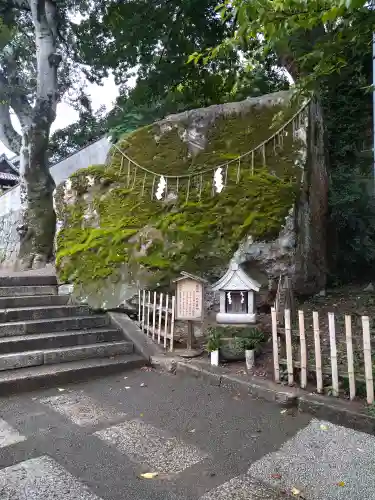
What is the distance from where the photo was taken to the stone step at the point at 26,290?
20.2 feet

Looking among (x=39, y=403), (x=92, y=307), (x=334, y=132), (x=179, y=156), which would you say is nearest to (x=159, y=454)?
(x=39, y=403)

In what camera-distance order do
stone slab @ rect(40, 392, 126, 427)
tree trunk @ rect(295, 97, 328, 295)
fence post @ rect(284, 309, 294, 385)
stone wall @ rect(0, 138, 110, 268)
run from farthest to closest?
stone wall @ rect(0, 138, 110, 268) → tree trunk @ rect(295, 97, 328, 295) → fence post @ rect(284, 309, 294, 385) → stone slab @ rect(40, 392, 126, 427)

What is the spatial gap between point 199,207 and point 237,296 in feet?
6.72

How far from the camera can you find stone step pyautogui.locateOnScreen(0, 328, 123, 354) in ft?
15.2

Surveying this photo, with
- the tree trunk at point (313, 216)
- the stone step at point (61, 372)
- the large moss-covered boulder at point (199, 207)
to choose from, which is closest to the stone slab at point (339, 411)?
the stone step at point (61, 372)

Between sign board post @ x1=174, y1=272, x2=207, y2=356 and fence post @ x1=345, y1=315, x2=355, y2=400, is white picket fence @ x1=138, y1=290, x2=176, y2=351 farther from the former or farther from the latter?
fence post @ x1=345, y1=315, x2=355, y2=400

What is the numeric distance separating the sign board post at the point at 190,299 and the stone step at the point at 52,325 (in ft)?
5.13

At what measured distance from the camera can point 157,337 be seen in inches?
214

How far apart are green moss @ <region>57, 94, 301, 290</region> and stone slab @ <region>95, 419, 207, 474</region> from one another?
113 inches

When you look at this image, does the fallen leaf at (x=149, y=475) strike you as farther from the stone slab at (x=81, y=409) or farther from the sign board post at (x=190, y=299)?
the sign board post at (x=190, y=299)

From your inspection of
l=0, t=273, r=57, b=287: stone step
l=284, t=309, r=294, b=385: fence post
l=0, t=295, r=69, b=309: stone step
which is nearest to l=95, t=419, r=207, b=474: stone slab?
l=284, t=309, r=294, b=385: fence post

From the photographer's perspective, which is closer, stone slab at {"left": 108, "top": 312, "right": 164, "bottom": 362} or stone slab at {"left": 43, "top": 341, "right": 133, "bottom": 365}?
stone slab at {"left": 43, "top": 341, "right": 133, "bottom": 365}

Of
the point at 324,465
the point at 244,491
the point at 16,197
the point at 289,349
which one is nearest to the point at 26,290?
the point at 289,349

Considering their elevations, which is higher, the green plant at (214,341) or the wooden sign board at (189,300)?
the wooden sign board at (189,300)
